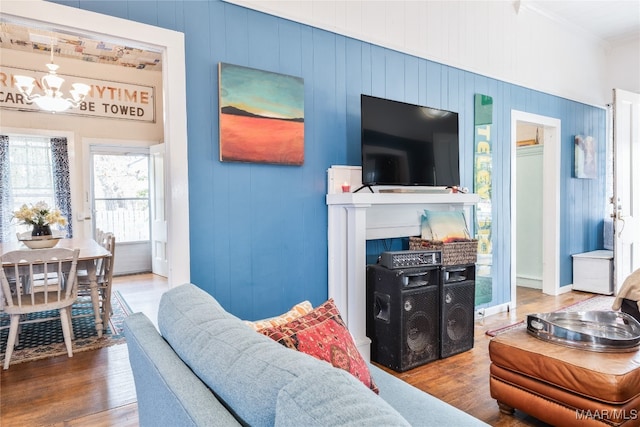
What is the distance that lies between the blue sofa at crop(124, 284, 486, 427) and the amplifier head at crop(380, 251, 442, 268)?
1.44 m

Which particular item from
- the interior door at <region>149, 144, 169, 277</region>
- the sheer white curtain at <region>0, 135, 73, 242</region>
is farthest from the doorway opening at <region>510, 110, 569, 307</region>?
the sheer white curtain at <region>0, 135, 73, 242</region>

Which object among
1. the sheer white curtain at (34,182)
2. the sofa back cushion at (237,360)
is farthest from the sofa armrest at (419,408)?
the sheer white curtain at (34,182)

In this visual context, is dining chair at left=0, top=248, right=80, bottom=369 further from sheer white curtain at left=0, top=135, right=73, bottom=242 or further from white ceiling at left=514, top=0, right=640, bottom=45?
white ceiling at left=514, top=0, right=640, bottom=45

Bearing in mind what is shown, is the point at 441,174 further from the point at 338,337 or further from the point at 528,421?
the point at 338,337

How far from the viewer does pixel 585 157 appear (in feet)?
17.9

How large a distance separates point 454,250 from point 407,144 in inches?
35.7

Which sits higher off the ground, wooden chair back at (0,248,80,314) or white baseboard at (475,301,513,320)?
wooden chair back at (0,248,80,314)

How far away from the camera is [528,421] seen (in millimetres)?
2217

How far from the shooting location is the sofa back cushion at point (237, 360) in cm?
75

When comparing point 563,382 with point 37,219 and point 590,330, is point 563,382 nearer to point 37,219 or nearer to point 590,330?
point 590,330

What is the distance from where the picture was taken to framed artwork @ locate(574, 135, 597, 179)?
5348mm

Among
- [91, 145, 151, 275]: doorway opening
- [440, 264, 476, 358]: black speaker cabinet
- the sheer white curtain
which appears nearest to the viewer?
[440, 264, 476, 358]: black speaker cabinet

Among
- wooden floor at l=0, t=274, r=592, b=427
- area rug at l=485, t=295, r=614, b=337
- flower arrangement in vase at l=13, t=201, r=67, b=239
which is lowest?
area rug at l=485, t=295, r=614, b=337

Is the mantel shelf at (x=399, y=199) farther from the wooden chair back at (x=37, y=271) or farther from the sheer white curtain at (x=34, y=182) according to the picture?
the sheer white curtain at (x=34, y=182)
